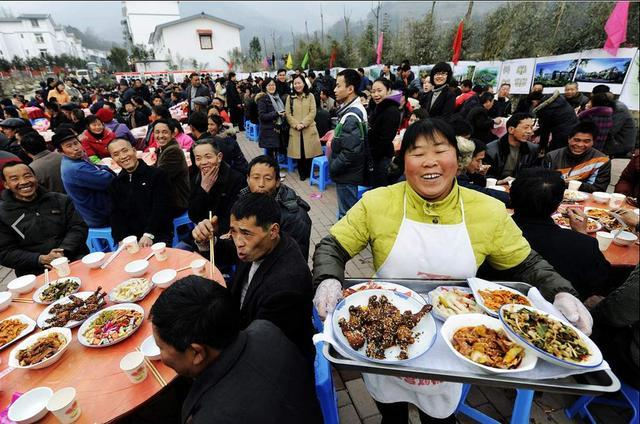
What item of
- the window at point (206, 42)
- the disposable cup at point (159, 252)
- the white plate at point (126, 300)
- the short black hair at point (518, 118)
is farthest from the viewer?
the window at point (206, 42)

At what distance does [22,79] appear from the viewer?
36.4 m

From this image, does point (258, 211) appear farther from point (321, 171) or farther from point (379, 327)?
point (321, 171)

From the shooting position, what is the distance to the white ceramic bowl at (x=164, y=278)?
2.71m

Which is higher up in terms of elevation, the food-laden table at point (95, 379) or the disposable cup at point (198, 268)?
the disposable cup at point (198, 268)

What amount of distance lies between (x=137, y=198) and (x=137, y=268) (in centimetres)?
138

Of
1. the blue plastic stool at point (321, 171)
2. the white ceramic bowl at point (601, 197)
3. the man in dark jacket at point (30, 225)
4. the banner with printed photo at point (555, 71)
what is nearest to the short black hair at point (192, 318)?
the man in dark jacket at point (30, 225)

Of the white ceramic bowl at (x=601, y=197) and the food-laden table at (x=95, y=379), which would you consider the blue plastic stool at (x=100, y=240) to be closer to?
the food-laden table at (x=95, y=379)

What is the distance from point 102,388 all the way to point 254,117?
32.2ft

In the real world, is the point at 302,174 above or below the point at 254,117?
below

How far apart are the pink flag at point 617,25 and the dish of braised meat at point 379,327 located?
33.7 feet

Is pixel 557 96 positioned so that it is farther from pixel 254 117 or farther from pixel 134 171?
pixel 254 117

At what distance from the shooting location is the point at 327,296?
5.49 feet

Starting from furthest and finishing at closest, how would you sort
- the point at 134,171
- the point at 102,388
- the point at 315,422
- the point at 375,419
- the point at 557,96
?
the point at 557,96 < the point at 134,171 < the point at 375,419 < the point at 102,388 < the point at 315,422

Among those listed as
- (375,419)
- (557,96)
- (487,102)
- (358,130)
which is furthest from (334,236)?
(487,102)
